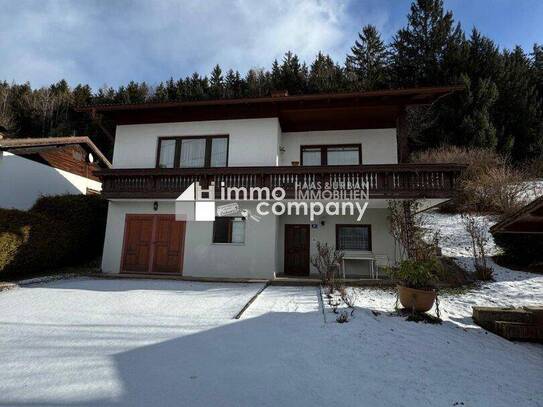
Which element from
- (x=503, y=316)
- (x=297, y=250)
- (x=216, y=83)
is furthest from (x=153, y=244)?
(x=216, y=83)

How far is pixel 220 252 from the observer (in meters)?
11.4

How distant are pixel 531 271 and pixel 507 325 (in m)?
6.33

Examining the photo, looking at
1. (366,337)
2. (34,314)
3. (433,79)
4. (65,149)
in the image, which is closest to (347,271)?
(366,337)

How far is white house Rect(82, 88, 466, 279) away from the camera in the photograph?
434 inches

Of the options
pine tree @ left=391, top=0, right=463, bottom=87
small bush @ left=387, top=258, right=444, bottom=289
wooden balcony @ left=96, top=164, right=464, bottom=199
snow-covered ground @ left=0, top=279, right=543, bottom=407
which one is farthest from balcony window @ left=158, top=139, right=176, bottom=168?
pine tree @ left=391, top=0, right=463, bottom=87

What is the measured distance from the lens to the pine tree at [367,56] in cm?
3278

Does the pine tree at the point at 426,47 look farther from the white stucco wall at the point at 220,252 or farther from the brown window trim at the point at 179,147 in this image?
the white stucco wall at the point at 220,252

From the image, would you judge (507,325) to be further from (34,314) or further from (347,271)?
(34,314)

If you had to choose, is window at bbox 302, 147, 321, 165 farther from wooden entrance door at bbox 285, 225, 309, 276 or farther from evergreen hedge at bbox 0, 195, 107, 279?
evergreen hedge at bbox 0, 195, 107, 279

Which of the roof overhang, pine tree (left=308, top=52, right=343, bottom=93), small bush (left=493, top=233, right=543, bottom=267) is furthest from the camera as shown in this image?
pine tree (left=308, top=52, right=343, bottom=93)

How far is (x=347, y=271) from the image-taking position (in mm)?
11750

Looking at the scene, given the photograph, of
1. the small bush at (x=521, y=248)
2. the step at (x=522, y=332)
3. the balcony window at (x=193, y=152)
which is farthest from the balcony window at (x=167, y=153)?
the small bush at (x=521, y=248)

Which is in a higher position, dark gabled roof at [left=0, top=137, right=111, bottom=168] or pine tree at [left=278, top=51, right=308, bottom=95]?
pine tree at [left=278, top=51, right=308, bottom=95]

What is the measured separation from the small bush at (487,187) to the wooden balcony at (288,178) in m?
4.37
